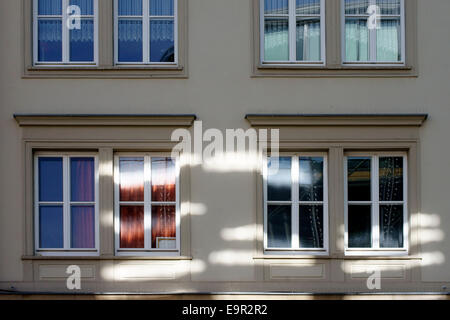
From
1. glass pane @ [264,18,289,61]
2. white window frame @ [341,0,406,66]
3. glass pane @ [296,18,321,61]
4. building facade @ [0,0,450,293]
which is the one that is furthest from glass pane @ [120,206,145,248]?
white window frame @ [341,0,406,66]

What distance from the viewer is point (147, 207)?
8.99 meters

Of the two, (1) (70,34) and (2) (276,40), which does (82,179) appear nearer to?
(1) (70,34)

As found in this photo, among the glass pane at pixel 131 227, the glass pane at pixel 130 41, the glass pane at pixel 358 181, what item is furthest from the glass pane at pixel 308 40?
the glass pane at pixel 131 227

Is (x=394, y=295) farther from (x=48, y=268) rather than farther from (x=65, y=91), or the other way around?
(x=65, y=91)

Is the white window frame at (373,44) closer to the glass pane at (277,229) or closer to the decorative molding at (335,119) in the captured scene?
the decorative molding at (335,119)

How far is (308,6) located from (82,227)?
5372 millimetres

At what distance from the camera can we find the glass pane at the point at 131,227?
8.99 m

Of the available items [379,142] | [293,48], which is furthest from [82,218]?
[379,142]

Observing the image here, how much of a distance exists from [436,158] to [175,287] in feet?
15.8

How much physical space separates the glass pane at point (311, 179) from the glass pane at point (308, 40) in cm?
175

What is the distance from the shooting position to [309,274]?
878 centimetres

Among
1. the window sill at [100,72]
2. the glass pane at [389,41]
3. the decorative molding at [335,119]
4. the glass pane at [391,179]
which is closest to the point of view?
the decorative molding at [335,119]
